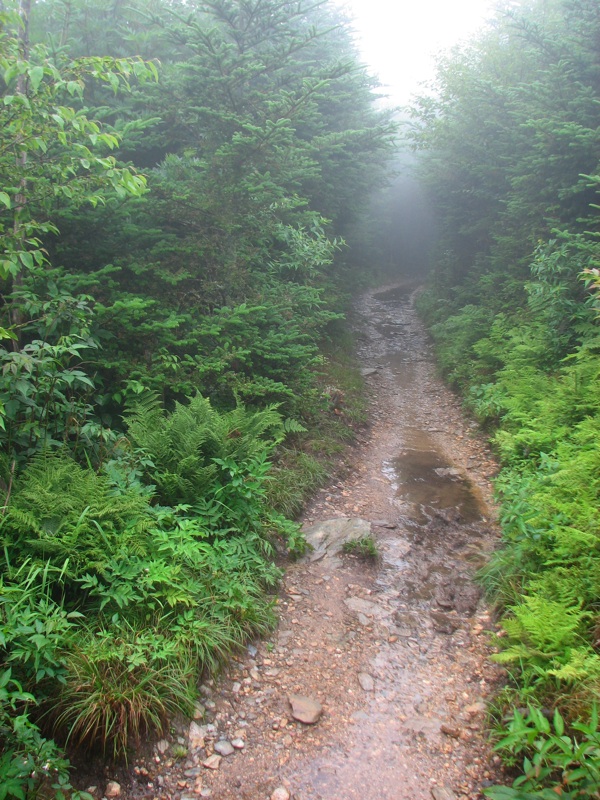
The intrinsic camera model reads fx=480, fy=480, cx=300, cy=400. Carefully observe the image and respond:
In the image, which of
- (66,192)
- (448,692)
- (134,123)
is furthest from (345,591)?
(134,123)

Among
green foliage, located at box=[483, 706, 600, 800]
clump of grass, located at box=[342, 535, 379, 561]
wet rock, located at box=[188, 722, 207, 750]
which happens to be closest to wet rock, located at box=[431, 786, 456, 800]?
green foliage, located at box=[483, 706, 600, 800]

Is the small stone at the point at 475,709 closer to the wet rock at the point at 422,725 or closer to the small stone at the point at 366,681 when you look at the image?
the wet rock at the point at 422,725

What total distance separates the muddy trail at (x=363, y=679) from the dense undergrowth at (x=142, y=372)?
308mm

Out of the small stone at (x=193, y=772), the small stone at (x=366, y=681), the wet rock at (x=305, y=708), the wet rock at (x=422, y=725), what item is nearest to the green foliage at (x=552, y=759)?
the wet rock at (x=422, y=725)

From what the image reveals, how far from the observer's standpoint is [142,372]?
255 inches

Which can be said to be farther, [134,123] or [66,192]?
[134,123]

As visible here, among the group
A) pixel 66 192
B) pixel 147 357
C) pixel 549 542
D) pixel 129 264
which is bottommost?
pixel 549 542

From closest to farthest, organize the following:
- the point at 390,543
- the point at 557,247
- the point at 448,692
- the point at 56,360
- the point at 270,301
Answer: the point at 448,692 < the point at 56,360 < the point at 390,543 < the point at 270,301 < the point at 557,247

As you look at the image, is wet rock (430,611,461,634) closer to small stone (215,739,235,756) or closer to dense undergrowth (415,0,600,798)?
dense undergrowth (415,0,600,798)

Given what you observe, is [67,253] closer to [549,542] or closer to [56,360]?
[56,360]

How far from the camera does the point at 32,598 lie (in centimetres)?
348

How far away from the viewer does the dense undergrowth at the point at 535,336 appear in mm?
3443

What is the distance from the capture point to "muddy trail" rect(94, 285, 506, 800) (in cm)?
336

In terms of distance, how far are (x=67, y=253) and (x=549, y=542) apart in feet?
23.2
